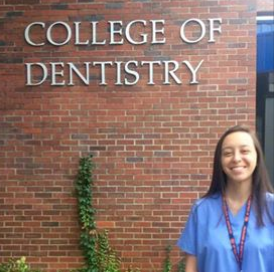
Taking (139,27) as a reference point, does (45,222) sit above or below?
below

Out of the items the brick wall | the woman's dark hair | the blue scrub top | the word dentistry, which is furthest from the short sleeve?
the word dentistry

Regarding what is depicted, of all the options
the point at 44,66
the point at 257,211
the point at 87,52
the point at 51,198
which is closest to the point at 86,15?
the point at 87,52

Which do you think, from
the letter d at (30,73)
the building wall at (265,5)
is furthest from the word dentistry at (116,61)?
the building wall at (265,5)

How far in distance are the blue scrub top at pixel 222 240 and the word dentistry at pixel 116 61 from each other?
2.51m

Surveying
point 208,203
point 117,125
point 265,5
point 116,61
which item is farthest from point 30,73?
point 208,203

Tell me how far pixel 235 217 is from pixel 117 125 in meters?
2.61

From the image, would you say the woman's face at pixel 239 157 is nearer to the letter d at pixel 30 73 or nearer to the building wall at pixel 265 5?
the letter d at pixel 30 73

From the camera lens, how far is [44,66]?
15.0 feet

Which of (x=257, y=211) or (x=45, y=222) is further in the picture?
(x=45, y=222)

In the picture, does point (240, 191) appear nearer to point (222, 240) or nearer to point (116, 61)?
point (222, 240)

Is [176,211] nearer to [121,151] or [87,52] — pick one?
[121,151]

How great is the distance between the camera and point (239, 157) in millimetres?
2055

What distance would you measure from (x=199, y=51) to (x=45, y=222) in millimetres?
2364

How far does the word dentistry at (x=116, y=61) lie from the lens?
4453 mm
